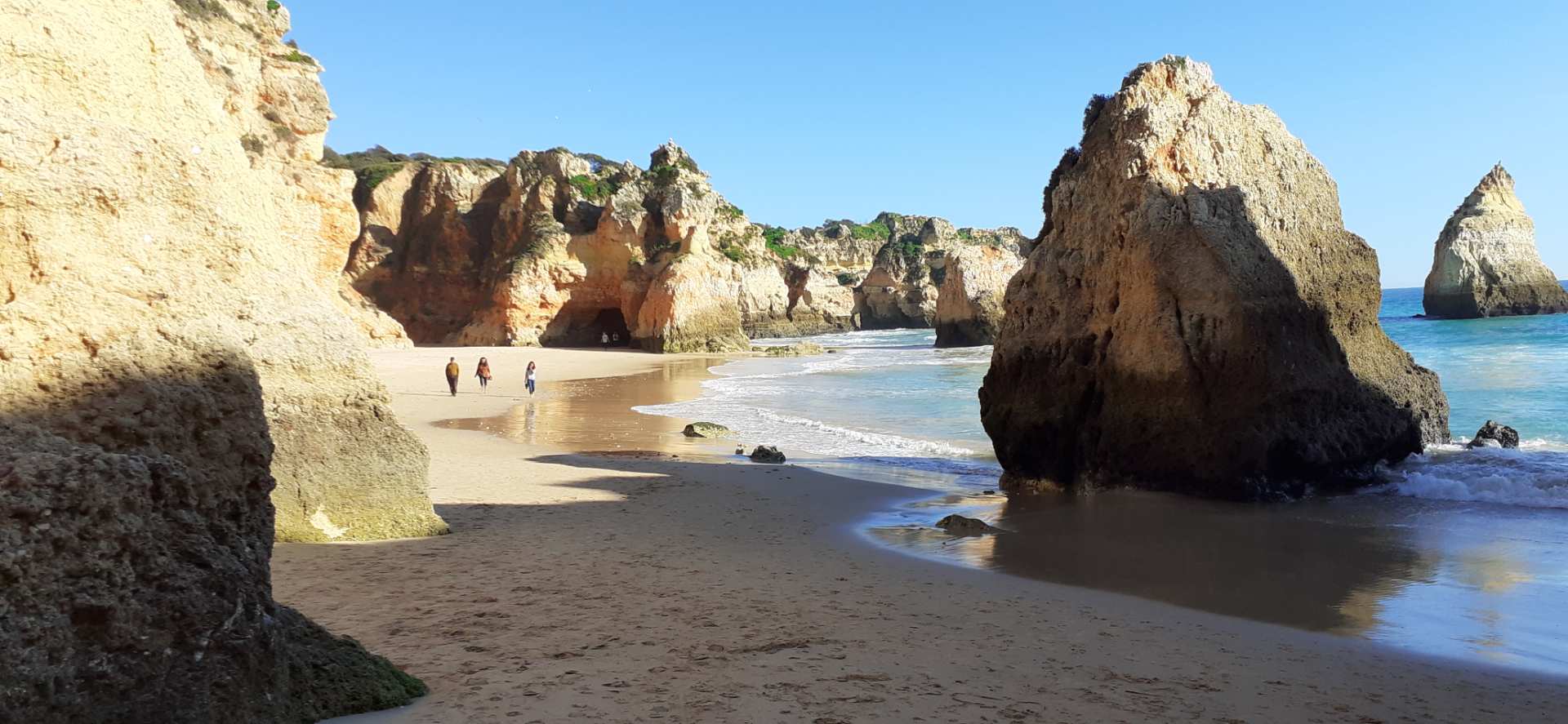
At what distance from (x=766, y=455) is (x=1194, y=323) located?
5.96m

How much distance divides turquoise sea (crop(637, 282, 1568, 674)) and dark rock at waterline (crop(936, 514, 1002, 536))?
0.21 m

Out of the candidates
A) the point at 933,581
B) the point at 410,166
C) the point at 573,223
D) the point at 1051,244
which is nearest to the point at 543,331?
the point at 573,223

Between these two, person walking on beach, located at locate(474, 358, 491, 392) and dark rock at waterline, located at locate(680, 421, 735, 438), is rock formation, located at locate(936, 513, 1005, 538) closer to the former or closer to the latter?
dark rock at waterline, located at locate(680, 421, 735, 438)

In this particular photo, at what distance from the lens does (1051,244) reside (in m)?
12.5

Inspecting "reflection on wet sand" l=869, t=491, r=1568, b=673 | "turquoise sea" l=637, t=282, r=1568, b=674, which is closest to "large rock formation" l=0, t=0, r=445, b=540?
"turquoise sea" l=637, t=282, r=1568, b=674

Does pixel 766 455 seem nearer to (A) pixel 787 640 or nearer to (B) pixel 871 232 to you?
(A) pixel 787 640

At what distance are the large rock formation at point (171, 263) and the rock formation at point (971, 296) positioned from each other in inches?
1978

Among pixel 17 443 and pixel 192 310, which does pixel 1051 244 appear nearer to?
pixel 192 310

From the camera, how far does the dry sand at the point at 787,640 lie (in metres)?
4.01

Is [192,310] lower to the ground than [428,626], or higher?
higher

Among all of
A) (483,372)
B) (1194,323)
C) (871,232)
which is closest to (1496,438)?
(1194,323)

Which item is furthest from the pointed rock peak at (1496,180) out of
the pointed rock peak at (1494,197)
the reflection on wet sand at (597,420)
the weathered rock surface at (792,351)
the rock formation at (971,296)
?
the reflection on wet sand at (597,420)

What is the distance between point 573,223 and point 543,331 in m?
6.10

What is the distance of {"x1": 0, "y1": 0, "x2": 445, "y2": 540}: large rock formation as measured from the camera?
11.3 feet
